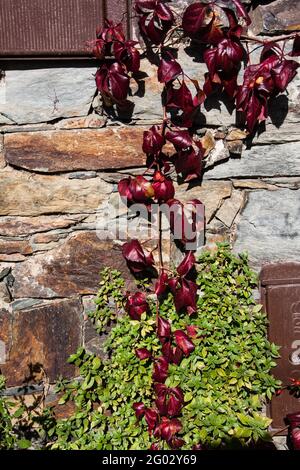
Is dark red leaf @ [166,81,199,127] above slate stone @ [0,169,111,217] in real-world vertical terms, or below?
above

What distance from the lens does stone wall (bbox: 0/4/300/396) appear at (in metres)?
2.27

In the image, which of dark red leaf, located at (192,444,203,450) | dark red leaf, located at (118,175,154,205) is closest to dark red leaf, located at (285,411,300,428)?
dark red leaf, located at (192,444,203,450)

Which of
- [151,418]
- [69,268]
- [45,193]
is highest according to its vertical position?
[45,193]

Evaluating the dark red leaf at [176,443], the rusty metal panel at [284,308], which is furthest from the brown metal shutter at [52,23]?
the dark red leaf at [176,443]

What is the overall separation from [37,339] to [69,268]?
35cm

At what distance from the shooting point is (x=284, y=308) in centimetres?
240

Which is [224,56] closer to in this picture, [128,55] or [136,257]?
[128,55]

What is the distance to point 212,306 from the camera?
2.37 m

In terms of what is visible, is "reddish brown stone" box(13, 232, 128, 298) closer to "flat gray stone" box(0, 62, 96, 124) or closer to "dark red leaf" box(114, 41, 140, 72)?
"flat gray stone" box(0, 62, 96, 124)

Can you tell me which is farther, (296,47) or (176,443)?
(176,443)

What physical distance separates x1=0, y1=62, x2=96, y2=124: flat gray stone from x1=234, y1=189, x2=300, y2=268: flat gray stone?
0.85 meters

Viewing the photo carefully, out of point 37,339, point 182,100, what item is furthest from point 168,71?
point 37,339

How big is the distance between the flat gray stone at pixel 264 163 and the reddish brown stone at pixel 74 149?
377 millimetres

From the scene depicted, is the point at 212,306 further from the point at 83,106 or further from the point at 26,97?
the point at 26,97
